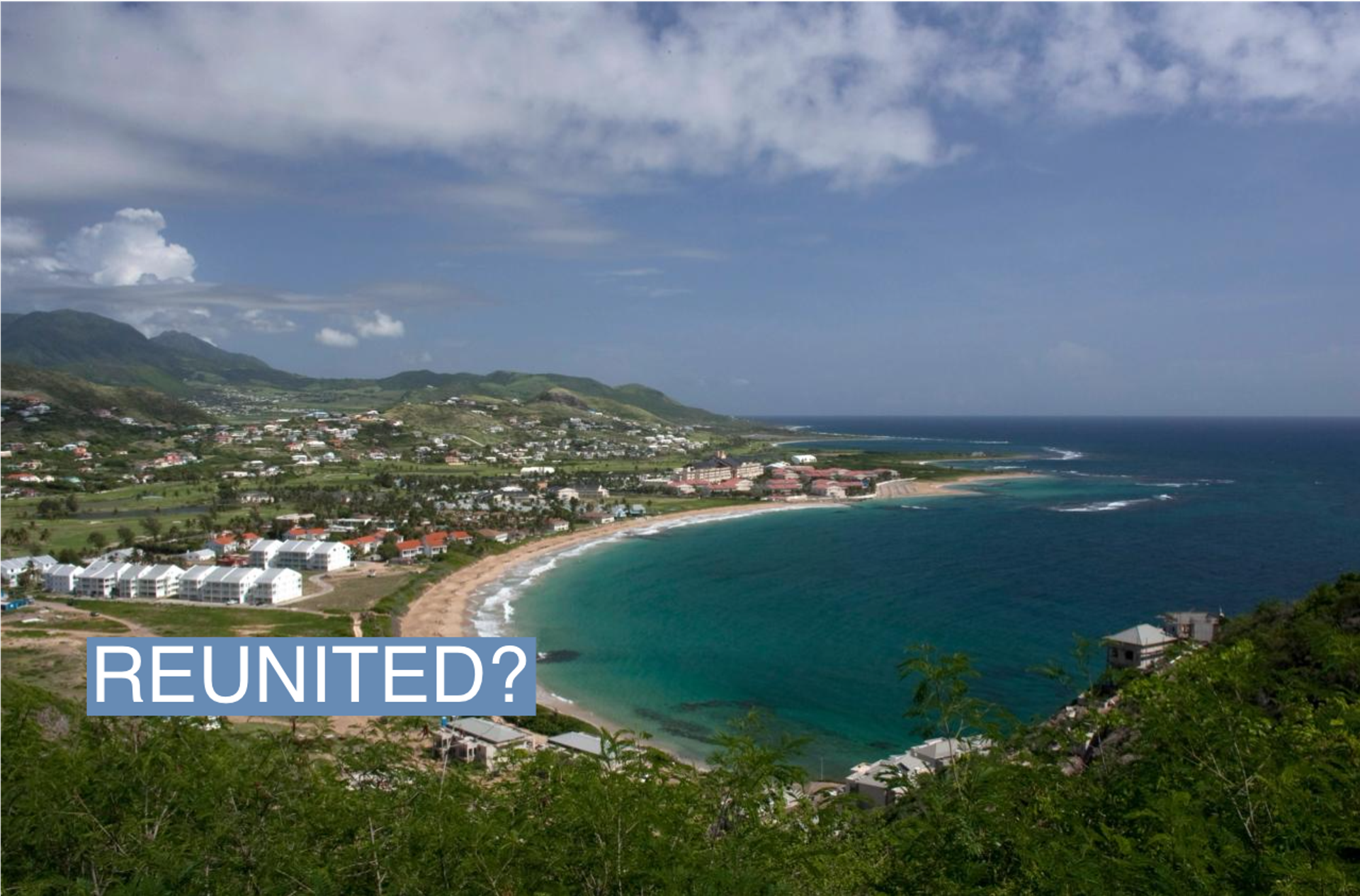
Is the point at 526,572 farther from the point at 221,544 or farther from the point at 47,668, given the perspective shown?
the point at 47,668

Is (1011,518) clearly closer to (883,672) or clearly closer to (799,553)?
(799,553)

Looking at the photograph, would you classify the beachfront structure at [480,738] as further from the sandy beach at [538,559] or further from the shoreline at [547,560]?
the sandy beach at [538,559]

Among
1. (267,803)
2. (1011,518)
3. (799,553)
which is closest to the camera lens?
(267,803)

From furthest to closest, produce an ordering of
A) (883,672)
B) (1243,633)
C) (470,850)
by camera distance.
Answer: (883,672) → (1243,633) → (470,850)

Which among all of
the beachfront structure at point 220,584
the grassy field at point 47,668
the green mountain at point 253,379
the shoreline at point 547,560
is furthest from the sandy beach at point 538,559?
the green mountain at point 253,379

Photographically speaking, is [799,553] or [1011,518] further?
[1011,518]

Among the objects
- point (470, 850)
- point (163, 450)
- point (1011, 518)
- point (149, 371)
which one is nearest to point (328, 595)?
point (470, 850)

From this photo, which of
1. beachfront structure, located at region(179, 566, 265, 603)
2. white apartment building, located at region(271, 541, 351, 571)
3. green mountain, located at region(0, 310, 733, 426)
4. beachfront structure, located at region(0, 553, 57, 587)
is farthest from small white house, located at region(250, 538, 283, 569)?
green mountain, located at region(0, 310, 733, 426)

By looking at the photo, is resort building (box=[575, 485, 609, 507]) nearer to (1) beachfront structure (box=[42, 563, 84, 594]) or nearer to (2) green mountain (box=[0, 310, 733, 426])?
(1) beachfront structure (box=[42, 563, 84, 594])
